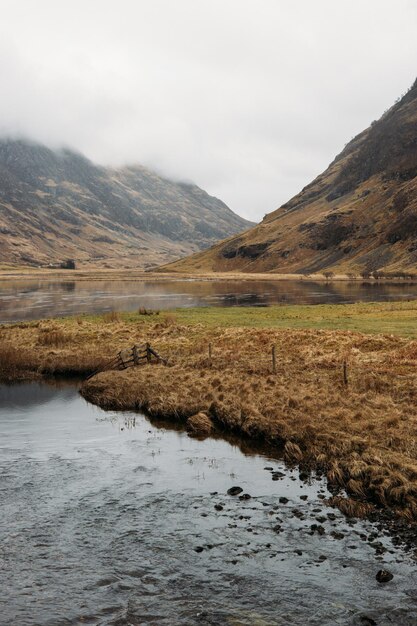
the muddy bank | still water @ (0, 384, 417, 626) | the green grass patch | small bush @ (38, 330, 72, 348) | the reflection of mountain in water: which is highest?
the green grass patch

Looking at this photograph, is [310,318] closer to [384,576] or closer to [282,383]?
[282,383]

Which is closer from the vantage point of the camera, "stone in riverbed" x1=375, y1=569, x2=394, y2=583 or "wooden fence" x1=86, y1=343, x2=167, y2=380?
"stone in riverbed" x1=375, y1=569, x2=394, y2=583

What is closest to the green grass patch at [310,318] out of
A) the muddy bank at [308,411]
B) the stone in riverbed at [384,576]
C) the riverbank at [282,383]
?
the riverbank at [282,383]

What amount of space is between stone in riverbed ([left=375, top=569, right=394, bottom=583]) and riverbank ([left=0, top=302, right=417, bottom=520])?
327 centimetres

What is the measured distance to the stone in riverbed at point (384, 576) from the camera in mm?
14086

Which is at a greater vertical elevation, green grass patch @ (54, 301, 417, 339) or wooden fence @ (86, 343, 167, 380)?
green grass patch @ (54, 301, 417, 339)

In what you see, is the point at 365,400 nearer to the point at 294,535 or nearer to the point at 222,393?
the point at 222,393

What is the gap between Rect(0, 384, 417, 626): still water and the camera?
517 inches

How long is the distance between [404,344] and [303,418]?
19960 mm

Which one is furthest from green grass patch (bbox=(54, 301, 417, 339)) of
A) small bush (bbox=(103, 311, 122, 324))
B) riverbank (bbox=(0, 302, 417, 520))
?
small bush (bbox=(103, 311, 122, 324))

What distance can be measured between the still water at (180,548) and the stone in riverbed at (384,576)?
129 millimetres

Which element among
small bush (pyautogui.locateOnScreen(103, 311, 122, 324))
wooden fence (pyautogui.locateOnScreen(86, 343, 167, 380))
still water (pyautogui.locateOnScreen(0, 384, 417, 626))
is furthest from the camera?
small bush (pyautogui.locateOnScreen(103, 311, 122, 324))

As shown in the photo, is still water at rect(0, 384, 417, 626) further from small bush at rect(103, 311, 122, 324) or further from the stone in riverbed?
small bush at rect(103, 311, 122, 324)

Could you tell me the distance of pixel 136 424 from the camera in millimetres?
29938
